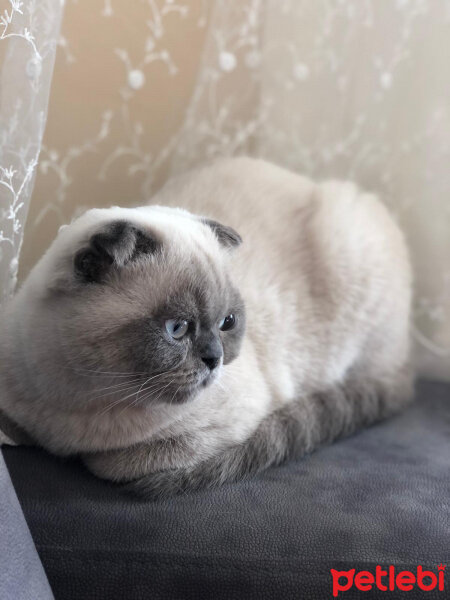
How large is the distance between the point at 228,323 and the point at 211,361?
0.41 feet

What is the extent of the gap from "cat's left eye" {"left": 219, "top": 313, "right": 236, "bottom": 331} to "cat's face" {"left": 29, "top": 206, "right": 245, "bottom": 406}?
1.5 inches

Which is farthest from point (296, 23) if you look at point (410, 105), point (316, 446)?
point (316, 446)

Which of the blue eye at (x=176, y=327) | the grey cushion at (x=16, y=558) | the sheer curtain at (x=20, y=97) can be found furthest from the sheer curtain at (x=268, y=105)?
the grey cushion at (x=16, y=558)

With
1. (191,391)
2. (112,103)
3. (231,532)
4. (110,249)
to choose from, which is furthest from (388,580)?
(112,103)

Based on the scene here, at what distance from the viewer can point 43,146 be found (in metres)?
1.63

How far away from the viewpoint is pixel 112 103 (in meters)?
1.71

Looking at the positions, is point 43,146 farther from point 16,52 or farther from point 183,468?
point 183,468

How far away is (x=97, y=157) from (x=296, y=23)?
0.70 meters

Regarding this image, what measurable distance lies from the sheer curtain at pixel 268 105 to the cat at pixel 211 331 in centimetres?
16

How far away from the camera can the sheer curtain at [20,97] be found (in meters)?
1.18

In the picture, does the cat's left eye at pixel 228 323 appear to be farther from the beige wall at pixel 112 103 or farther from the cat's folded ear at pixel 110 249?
the beige wall at pixel 112 103

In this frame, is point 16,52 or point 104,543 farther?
point 16,52

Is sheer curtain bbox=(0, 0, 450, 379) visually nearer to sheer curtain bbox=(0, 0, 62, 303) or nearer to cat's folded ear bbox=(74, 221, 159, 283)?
sheer curtain bbox=(0, 0, 62, 303)

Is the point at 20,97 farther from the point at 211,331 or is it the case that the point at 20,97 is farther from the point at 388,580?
the point at 388,580
